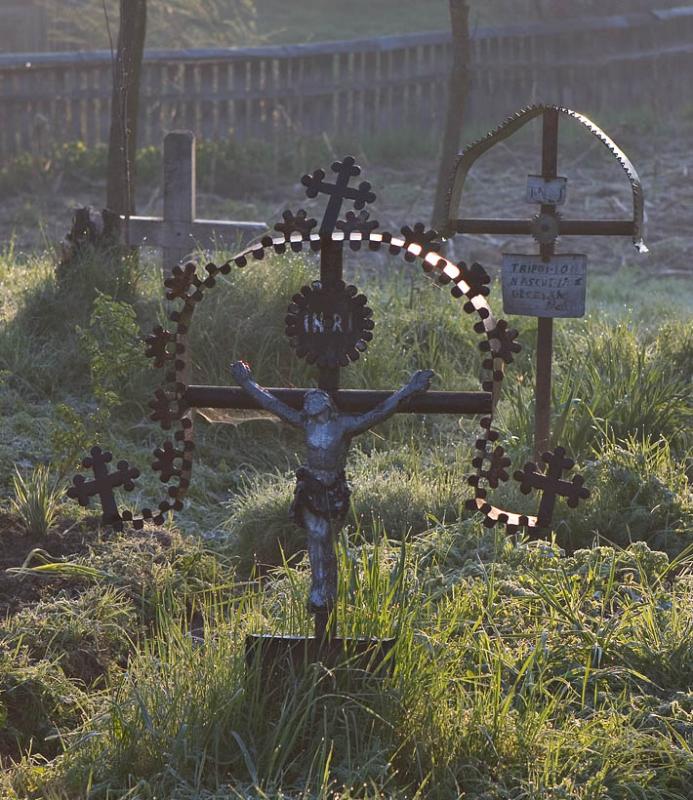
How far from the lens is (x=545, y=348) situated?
223 inches

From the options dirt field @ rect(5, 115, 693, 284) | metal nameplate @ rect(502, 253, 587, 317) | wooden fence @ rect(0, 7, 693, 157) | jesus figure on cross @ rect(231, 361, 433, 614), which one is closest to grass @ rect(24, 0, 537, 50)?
wooden fence @ rect(0, 7, 693, 157)

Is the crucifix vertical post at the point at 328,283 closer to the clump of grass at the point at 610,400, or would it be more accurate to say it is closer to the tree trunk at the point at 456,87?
the clump of grass at the point at 610,400

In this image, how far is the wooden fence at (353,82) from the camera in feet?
50.1

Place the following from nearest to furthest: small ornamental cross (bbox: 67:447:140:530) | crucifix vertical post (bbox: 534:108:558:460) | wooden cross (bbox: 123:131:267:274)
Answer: small ornamental cross (bbox: 67:447:140:530) < crucifix vertical post (bbox: 534:108:558:460) < wooden cross (bbox: 123:131:267:274)

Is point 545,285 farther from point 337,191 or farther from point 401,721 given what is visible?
point 401,721

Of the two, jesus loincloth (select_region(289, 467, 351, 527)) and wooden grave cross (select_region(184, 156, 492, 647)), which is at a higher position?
wooden grave cross (select_region(184, 156, 492, 647))

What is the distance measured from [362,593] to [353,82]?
13183 mm

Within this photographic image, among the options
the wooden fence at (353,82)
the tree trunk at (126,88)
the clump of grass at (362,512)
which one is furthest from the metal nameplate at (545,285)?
the wooden fence at (353,82)

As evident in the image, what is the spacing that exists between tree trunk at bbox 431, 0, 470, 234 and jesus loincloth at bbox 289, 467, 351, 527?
6582 millimetres

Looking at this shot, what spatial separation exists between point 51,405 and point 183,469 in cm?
344

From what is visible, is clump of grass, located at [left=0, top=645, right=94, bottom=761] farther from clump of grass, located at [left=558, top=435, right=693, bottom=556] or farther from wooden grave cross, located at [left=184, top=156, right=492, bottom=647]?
clump of grass, located at [left=558, top=435, right=693, bottom=556]

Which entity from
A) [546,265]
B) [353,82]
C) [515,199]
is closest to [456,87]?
[515,199]

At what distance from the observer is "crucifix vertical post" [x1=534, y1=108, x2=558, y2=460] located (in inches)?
220

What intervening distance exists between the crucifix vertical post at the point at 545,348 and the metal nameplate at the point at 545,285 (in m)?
0.05
